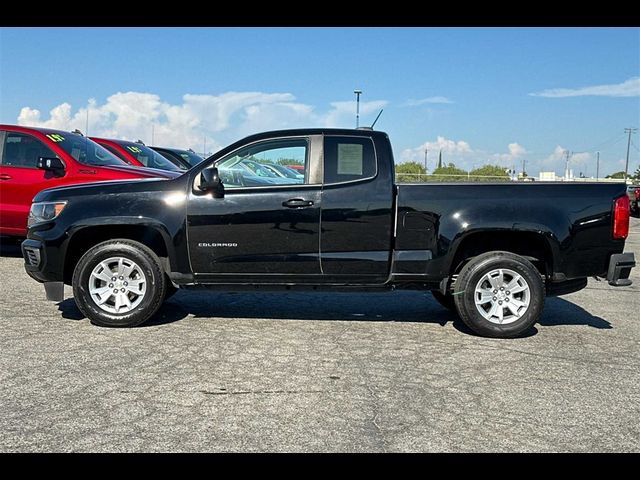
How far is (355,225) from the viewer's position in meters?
5.59

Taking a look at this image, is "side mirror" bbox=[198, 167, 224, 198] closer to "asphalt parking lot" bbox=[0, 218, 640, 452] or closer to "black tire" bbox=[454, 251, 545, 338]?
"asphalt parking lot" bbox=[0, 218, 640, 452]

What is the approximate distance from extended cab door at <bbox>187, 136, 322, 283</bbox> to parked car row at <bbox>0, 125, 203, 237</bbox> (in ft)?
10.8

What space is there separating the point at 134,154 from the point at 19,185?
2569 mm

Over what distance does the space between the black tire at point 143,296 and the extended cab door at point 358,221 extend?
1.56 m

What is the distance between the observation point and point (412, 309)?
681 centimetres

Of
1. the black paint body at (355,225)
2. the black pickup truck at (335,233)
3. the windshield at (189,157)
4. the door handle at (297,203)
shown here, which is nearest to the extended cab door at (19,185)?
the black pickup truck at (335,233)

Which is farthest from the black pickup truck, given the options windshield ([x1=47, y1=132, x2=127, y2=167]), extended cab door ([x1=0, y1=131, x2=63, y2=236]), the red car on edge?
the red car on edge

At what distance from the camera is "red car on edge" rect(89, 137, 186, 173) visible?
10938 millimetres

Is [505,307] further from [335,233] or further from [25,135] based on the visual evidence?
[25,135]

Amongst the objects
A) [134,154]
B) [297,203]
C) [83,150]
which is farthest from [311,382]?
[134,154]

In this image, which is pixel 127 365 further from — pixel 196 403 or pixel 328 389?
pixel 328 389

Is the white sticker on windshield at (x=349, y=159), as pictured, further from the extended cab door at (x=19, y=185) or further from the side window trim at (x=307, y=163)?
the extended cab door at (x=19, y=185)

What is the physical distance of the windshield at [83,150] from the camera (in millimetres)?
9141
